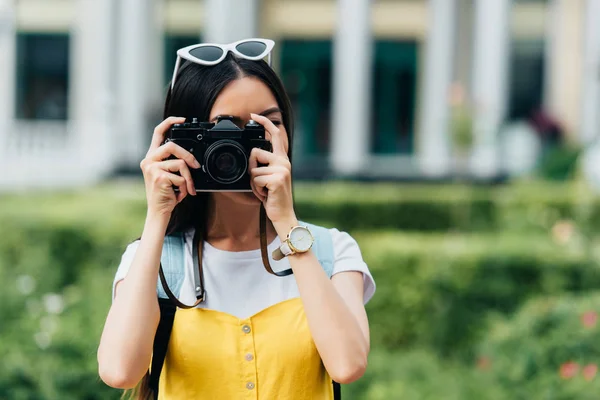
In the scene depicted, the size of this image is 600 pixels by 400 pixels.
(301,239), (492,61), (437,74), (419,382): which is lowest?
(419,382)

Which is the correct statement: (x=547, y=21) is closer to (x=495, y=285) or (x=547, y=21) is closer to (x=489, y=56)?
(x=489, y=56)

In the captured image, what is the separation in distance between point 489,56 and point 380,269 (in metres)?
9.69

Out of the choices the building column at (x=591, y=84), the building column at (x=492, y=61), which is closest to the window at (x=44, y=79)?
the building column at (x=492, y=61)

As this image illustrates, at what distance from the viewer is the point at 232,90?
68.5 inches

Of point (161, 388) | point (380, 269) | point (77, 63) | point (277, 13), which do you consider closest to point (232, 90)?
point (161, 388)

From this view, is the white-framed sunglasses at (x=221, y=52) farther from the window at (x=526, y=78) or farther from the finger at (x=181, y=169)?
the window at (x=526, y=78)

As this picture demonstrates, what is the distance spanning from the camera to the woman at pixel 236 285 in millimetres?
1682

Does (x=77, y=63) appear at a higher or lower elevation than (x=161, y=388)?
higher

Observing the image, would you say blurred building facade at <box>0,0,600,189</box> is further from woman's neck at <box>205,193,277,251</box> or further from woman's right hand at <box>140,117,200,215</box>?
woman's right hand at <box>140,117,200,215</box>

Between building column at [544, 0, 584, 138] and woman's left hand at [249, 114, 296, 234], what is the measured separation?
14.5 meters

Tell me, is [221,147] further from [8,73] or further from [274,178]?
[8,73]

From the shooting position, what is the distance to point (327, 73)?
59.2 feet

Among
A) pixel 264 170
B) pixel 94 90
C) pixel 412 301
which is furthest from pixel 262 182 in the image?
pixel 94 90

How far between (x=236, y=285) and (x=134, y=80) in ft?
43.5
